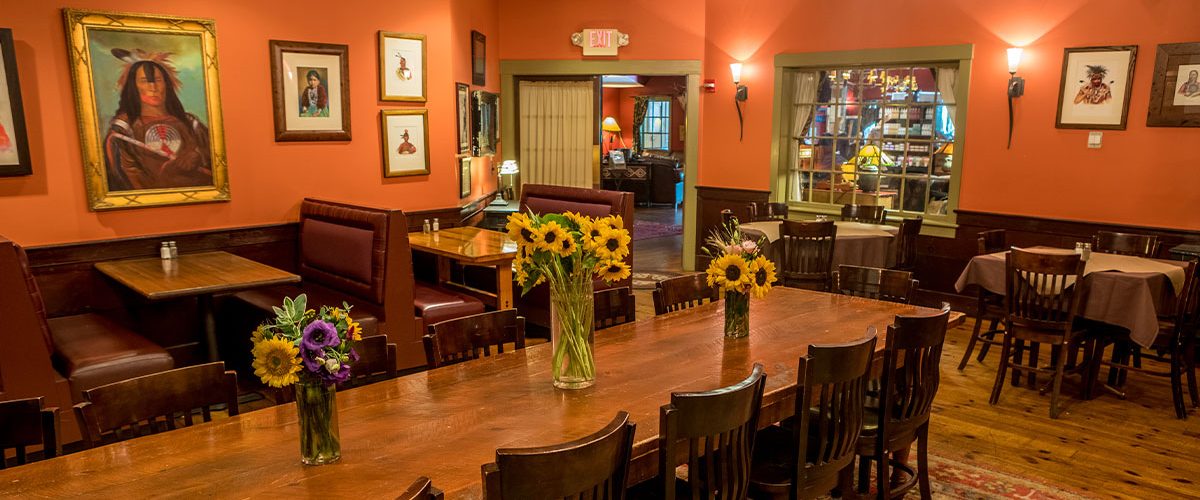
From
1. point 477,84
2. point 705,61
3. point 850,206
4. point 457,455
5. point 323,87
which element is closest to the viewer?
point 457,455

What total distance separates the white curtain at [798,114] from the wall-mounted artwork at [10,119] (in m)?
6.24

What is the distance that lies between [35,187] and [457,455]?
3951 millimetres

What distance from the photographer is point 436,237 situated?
580 centimetres

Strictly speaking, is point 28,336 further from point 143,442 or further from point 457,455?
point 457,455

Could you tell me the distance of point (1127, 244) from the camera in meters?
5.35

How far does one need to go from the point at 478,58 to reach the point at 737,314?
499cm

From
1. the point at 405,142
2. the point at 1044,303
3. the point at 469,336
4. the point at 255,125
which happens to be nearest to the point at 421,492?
the point at 469,336

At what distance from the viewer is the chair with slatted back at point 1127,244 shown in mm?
5234

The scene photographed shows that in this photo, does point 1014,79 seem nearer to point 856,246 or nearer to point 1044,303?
point 856,246

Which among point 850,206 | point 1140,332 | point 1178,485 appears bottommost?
point 1178,485

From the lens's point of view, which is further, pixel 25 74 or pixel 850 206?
pixel 850 206

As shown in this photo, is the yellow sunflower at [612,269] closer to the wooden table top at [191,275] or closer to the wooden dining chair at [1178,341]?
the wooden table top at [191,275]

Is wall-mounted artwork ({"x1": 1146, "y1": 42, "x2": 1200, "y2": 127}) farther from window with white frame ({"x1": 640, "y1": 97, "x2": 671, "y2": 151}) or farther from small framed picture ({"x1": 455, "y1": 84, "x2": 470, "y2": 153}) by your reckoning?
window with white frame ({"x1": 640, "y1": 97, "x2": 671, "y2": 151})

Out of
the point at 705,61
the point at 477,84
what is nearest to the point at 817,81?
the point at 705,61
